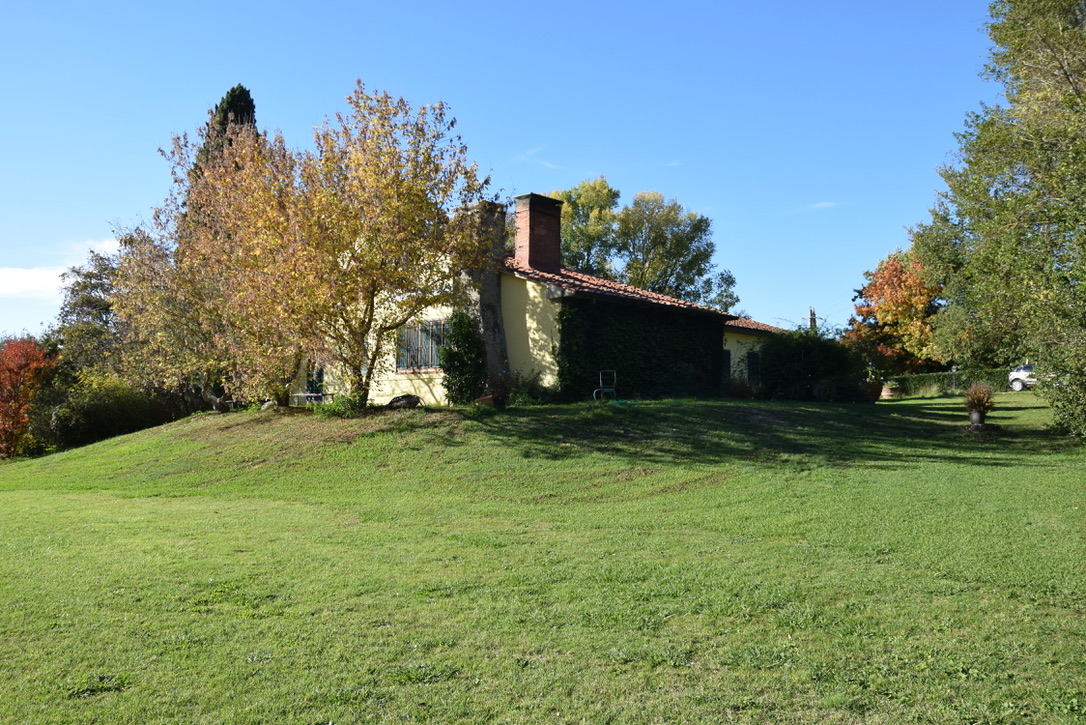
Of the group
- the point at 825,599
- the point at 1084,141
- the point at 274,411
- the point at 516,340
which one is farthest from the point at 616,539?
the point at 274,411

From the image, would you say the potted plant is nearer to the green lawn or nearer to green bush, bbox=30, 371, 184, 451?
the green lawn

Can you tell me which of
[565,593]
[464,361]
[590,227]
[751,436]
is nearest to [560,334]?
[464,361]

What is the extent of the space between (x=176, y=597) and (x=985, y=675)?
5.48 metres

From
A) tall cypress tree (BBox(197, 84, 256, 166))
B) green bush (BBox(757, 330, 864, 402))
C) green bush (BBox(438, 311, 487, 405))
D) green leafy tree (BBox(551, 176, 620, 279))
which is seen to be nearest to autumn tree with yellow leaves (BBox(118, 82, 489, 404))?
green bush (BBox(438, 311, 487, 405))

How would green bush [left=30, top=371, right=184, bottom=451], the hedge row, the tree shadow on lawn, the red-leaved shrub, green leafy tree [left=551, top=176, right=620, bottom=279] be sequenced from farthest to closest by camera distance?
green leafy tree [left=551, top=176, right=620, bottom=279] < the hedge row < green bush [left=30, top=371, right=184, bottom=451] < the red-leaved shrub < the tree shadow on lawn

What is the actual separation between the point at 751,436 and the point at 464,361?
26.9ft

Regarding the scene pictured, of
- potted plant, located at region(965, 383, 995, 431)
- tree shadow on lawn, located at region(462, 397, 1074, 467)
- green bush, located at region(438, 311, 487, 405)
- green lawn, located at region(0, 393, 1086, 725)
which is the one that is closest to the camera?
green lawn, located at region(0, 393, 1086, 725)

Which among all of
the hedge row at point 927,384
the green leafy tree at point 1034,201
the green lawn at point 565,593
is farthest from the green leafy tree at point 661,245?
the green lawn at point 565,593

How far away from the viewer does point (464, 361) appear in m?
20.6

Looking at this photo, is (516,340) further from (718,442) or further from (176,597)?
(176,597)

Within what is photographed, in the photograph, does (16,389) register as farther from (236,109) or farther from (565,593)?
(565,593)

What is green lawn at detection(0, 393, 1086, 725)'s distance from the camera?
4199 mm

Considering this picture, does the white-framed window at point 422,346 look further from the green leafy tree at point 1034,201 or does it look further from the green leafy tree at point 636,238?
the green leafy tree at point 636,238

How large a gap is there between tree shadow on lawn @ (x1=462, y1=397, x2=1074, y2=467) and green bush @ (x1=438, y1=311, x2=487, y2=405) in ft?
9.70
